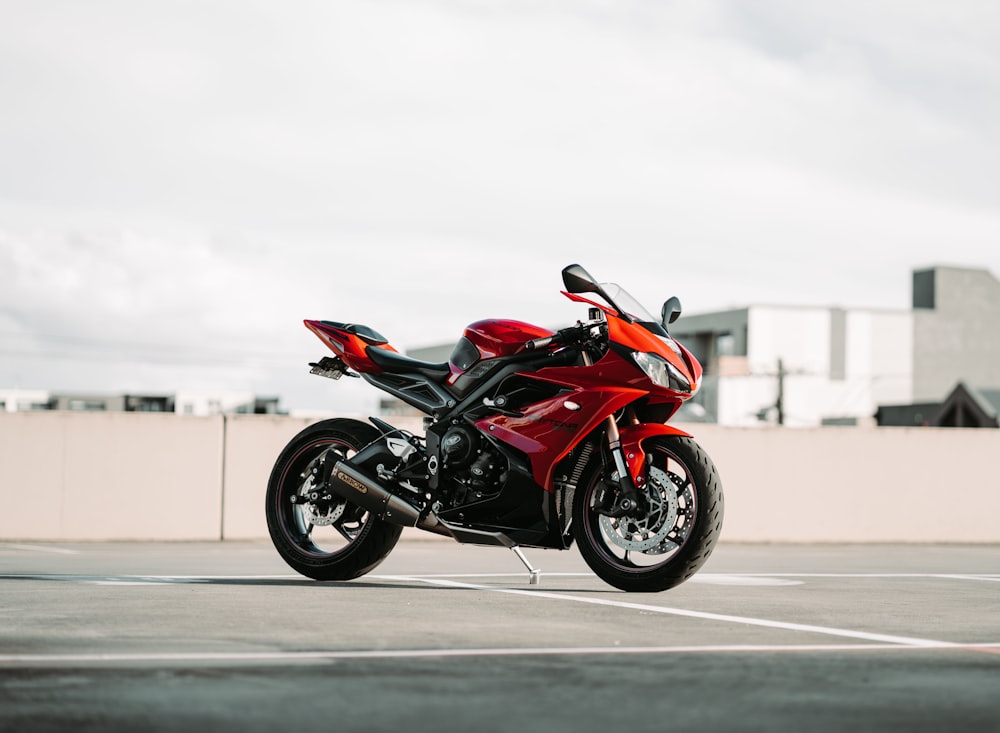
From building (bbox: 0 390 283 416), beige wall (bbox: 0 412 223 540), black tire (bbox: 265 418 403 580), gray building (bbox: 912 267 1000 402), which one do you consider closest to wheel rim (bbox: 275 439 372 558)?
black tire (bbox: 265 418 403 580)

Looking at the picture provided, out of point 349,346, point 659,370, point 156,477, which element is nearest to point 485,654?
point 659,370

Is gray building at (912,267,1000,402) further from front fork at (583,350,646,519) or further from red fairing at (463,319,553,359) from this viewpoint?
front fork at (583,350,646,519)

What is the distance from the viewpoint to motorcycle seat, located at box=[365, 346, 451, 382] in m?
7.75

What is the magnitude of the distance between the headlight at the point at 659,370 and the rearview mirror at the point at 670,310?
0.64 metres

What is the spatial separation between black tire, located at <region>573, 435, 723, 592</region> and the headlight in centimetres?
28

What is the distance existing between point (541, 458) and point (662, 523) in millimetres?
714

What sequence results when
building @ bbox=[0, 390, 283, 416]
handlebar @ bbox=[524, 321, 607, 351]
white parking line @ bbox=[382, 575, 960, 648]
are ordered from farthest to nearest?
building @ bbox=[0, 390, 283, 416], handlebar @ bbox=[524, 321, 607, 351], white parking line @ bbox=[382, 575, 960, 648]

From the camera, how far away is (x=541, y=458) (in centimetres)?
720

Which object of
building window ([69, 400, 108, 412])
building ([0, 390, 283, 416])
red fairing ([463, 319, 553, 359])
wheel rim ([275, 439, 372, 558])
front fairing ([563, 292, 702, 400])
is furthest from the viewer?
building window ([69, 400, 108, 412])

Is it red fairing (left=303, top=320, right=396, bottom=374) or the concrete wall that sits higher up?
red fairing (left=303, top=320, right=396, bottom=374)

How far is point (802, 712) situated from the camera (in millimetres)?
3652

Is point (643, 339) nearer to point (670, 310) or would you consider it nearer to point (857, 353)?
point (670, 310)

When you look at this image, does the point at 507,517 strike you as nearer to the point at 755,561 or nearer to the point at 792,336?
the point at 755,561

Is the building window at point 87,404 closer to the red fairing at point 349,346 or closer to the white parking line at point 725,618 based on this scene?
the red fairing at point 349,346
